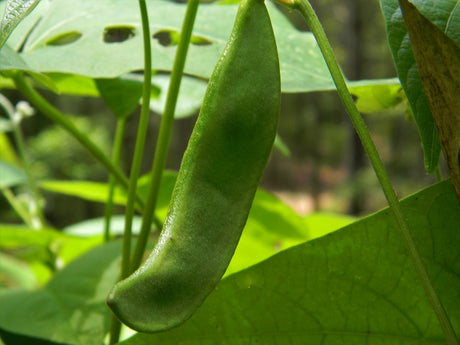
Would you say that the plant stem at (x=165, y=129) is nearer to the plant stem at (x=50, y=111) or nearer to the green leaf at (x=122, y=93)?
the plant stem at (x=50, y=111)

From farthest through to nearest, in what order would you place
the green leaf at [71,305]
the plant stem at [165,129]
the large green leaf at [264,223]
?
the large green leaf at [264,223]
the green leaf at [71,305]
the plant stem at [165,129]

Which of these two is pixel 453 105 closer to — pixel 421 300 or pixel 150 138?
pixel 421 300

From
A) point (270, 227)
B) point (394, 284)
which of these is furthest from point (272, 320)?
point (270, 227)

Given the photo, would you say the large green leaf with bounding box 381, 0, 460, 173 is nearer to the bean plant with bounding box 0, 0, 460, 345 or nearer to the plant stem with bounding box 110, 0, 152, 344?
the bean plant with bounding box 0, 0, 460, 345

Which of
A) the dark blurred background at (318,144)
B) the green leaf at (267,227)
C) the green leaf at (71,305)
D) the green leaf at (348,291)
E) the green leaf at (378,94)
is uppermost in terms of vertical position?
the green leaf at (378,94)

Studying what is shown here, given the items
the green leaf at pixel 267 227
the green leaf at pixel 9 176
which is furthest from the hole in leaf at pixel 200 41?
the green leaf at pixel 9 176

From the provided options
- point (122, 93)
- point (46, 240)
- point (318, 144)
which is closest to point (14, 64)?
point (122, 93)

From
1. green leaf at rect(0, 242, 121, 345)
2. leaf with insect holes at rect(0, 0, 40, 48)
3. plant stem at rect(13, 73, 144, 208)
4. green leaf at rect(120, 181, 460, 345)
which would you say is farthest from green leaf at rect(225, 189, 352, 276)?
leaf with insect holes at rect(0, 0, 40, 48)
